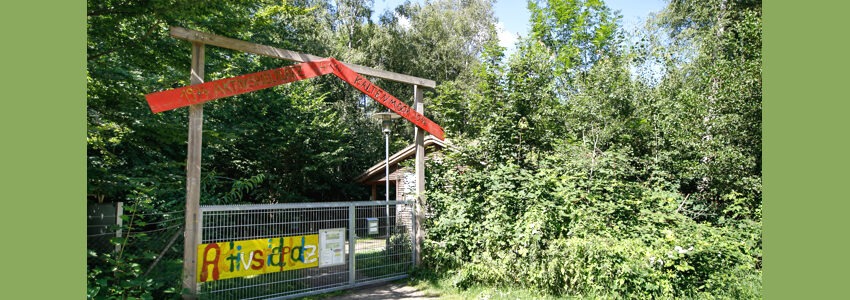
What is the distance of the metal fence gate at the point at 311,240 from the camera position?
5.97 metres

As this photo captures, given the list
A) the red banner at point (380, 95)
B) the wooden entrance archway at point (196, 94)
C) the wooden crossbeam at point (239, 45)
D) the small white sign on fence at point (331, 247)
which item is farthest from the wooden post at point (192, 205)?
the red banner at point (380, 95)

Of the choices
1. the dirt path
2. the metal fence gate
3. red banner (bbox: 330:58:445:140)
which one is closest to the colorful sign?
the metal fence gate

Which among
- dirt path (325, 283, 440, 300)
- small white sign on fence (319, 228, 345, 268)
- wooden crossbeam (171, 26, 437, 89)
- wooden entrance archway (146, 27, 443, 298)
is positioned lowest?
dirt path (325, 283, 440, 300)

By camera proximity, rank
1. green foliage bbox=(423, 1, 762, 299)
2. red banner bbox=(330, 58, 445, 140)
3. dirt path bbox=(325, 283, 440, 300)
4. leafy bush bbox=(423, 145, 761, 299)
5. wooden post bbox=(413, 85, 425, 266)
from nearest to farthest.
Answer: leafy bush bbox=(423, 145, 761, 299) → green foliage bbox=(423, 1, 762, 299) → dirt path bbox=(325, 283, 440, 300) → red banner bbox=(330, 58, 445, 140) → wooden post bbox=(413, 85, 425, 266)

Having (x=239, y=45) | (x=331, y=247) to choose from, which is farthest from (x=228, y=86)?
(x=331, y=247)

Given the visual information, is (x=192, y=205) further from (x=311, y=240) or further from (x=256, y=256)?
(x=311, y=240)

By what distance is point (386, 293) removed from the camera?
7.06 m

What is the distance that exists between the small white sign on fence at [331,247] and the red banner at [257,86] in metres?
2.30

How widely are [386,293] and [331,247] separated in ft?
3.64

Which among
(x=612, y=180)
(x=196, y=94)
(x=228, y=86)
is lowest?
(x=612, y=180)

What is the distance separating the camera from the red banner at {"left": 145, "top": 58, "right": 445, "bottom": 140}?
5.66 m

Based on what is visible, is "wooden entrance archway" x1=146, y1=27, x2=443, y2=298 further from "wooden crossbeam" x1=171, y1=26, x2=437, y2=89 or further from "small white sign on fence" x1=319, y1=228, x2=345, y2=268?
"small white sign on fence" x1=319, y1=228, x2=345, y2=268

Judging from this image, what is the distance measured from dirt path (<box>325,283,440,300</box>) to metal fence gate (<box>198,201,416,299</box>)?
18 centimetres

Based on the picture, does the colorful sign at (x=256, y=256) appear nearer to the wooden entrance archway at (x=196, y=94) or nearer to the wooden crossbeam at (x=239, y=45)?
the wooden entrance archway at (x=196, y=94)
